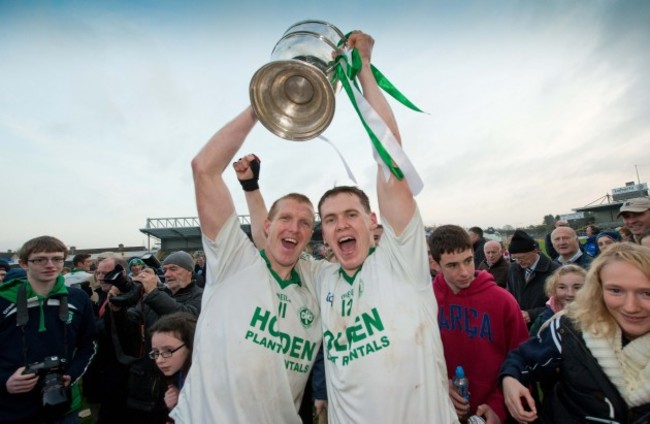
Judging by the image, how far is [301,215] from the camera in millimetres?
2383

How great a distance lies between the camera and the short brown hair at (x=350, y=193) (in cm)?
221

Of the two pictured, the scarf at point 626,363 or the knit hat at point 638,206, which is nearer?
the scarf at point 626,363

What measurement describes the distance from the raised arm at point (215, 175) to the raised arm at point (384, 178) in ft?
2.72

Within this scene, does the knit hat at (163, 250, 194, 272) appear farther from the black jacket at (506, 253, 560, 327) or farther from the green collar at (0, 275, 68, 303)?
the black jacket at (506, 253, 560, 327)

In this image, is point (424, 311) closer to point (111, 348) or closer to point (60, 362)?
point (60, 362)

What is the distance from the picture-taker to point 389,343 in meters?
1.69

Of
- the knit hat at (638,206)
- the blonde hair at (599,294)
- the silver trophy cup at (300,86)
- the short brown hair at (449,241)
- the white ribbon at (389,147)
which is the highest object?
the silver trophy cup at (300,86)

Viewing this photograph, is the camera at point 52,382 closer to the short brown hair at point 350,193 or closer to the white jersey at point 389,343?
the white jersey at point 389,343

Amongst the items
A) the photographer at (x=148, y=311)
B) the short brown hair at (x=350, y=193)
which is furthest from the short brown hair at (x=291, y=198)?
the photographer at (x=148, y=311)

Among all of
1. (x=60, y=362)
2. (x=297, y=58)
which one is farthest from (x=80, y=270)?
(x=297, y=58)

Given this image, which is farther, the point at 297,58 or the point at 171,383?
the point at 171,383

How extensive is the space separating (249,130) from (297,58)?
0.56 meters

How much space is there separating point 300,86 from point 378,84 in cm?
51

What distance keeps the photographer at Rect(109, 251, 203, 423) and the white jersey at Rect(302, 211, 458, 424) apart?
2053mm
